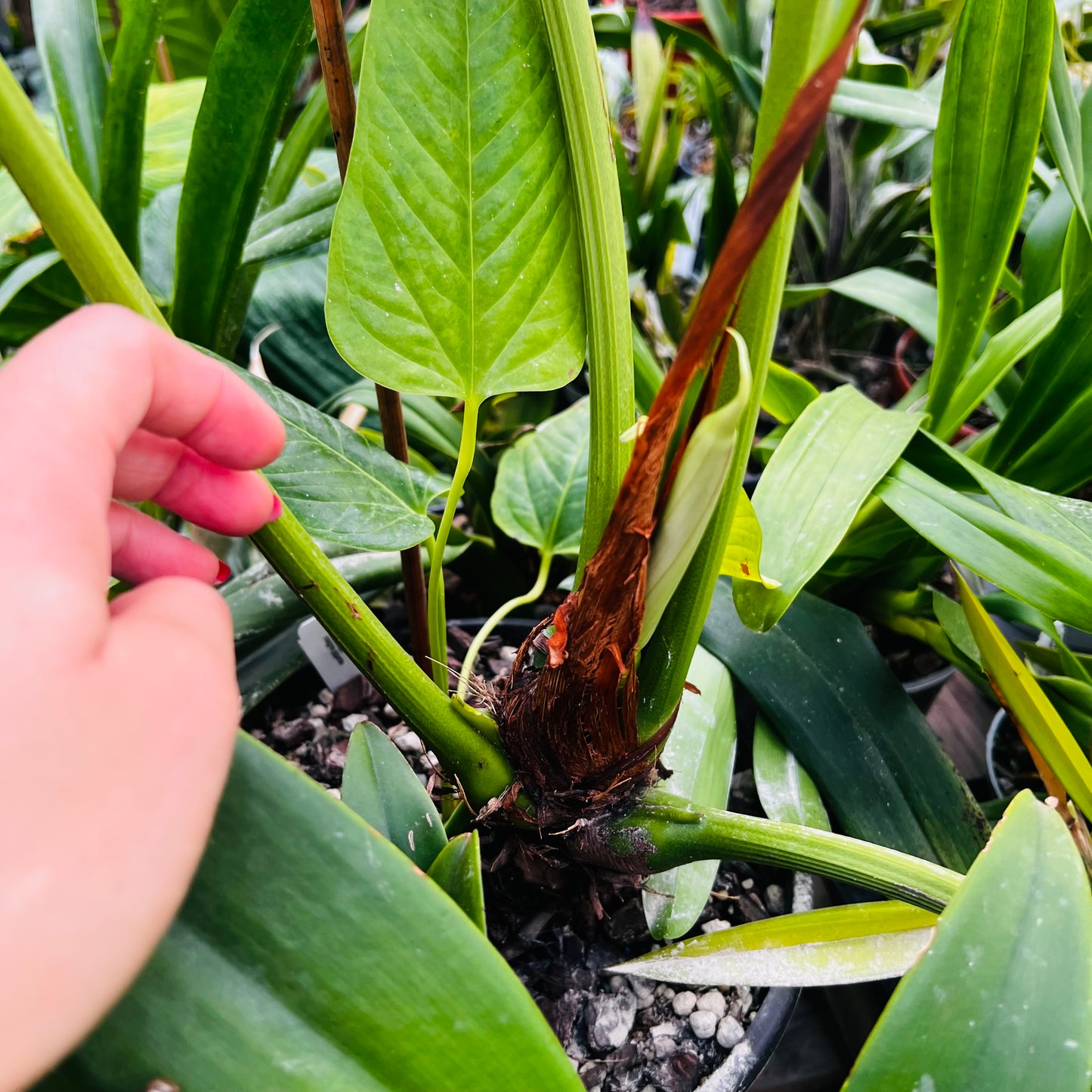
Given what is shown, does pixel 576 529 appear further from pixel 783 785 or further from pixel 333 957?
pixel 333 957

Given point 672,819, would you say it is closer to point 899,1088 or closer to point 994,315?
point 899,1088

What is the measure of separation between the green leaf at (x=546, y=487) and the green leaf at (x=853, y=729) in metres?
0.12

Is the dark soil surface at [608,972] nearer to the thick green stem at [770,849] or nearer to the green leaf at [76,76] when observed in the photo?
the thick green stem at [770,849]

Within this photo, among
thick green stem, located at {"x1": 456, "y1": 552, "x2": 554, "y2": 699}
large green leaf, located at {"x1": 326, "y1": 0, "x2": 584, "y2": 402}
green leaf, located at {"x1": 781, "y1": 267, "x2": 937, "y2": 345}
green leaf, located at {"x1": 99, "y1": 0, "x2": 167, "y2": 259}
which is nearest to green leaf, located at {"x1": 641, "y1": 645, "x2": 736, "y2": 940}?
thick green stem, located at {"x1": 456, "y1": 552, "x2": 554, "y2": 699}

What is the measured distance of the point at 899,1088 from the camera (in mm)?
227

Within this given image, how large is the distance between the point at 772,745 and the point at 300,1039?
0.35 meters

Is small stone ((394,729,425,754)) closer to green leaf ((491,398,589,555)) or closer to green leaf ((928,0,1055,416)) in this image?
green leaf ((491,398,589,555))

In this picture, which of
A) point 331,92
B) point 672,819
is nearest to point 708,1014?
point 672,819

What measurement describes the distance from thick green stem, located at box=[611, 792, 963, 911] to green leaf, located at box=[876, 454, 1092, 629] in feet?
0.46

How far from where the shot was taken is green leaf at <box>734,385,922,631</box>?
376 millimetres

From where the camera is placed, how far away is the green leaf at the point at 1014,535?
36cm

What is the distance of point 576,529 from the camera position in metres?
0.52

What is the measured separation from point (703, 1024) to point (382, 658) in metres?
0.28

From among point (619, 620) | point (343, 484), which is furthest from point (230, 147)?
point (619, 620)
